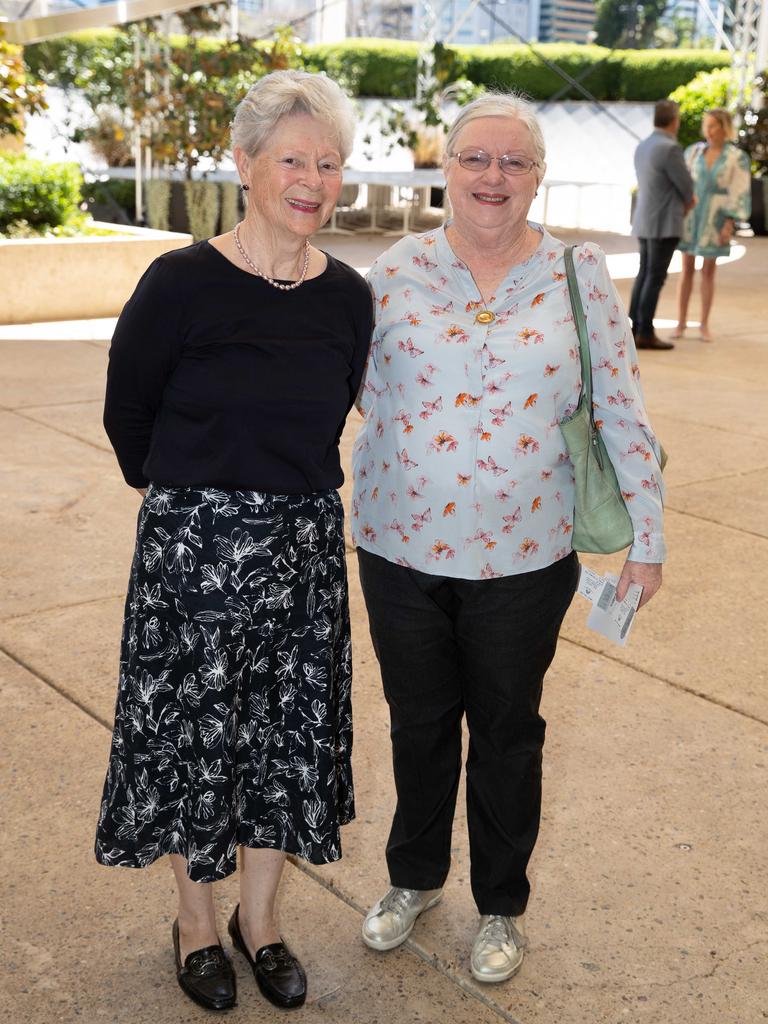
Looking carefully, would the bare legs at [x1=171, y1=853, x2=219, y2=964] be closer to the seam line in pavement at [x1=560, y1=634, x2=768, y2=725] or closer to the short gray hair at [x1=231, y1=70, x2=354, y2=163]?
the short gray hair at [x1=231, y1=70, x2=354, y2=163]

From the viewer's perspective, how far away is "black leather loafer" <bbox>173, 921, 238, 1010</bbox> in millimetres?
2633

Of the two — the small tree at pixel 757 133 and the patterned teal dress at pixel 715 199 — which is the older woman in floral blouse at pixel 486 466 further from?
the small tree at pixel 757 133

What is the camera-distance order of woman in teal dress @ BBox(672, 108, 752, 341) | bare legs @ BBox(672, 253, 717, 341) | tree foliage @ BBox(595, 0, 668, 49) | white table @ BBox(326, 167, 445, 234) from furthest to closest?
tree foliage @ BBox(595, 0, 668, 49) → white table @ BBox(326, 167, 445, 234) → bare legs @ BBox(672, 253, 717, 341) → woman in teal dress @ BBox(672, 108, 752, 341)

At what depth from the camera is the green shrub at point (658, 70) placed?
97.1 ft

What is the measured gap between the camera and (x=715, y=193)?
10.6 metres

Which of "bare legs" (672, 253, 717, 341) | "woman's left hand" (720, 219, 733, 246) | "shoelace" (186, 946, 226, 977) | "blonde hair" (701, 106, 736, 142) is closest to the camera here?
"shoelace" (186, 946, 226, 977)

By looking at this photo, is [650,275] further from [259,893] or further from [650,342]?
[259,893]

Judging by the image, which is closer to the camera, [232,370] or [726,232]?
[232,370]

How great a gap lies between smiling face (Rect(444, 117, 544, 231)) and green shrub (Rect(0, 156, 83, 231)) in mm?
9813

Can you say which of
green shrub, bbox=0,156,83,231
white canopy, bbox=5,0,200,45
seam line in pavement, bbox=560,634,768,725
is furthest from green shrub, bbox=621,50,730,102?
seam line in pavement, bbox=560,634,768,725

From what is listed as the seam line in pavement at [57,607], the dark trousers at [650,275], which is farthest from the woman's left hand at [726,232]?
the seam line in pavement at [57,607]

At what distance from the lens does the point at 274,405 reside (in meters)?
2.42

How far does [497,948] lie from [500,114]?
1.76 meters

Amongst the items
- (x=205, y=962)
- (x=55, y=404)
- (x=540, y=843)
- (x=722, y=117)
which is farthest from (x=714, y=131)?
(x=205, y=962)
